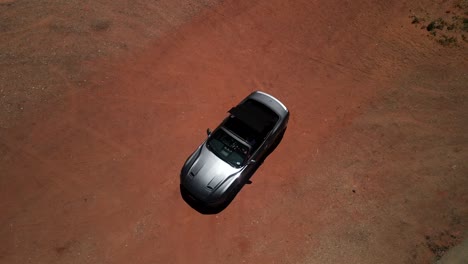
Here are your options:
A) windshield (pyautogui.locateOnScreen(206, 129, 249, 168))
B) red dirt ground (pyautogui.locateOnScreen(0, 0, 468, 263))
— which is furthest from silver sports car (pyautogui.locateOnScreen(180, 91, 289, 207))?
red dirt ground (pyautogui.locateOnScreen(0, 0, 468, 263))

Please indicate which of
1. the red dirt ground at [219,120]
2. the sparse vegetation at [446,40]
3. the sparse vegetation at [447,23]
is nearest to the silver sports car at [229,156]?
the red dirt ground at [219,120]

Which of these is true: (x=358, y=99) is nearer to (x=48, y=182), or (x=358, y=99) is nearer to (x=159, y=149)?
(x=159, y=149)

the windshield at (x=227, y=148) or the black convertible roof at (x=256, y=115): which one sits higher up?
the black convertible roof at (x=256, y=115)

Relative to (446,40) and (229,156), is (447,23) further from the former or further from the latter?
(229,156)

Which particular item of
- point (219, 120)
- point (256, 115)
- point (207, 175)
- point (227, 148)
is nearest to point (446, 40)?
point (256, 115)

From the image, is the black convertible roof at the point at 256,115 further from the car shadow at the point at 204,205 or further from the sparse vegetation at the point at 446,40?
the sparse vegetation at the point at 446,40

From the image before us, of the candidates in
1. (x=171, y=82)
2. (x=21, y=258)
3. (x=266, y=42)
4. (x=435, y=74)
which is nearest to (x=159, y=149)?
(x=171, y=82)
